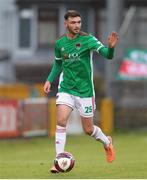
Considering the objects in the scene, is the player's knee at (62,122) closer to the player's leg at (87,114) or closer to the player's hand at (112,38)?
the player's leg at (87,114)

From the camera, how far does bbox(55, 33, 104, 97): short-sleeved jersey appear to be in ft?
39.5

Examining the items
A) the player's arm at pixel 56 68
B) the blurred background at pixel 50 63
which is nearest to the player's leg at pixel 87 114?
the player's arm at pixel 56 68

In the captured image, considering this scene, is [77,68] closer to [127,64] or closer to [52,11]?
[127,64]

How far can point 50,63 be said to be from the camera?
43.1m

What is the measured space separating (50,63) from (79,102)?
1218 inches

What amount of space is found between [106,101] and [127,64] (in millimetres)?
1785

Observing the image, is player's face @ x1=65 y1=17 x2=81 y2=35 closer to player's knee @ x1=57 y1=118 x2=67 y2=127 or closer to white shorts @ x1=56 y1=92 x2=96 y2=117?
white shorts @ x1=56 y1=92 x2=96 y2=117

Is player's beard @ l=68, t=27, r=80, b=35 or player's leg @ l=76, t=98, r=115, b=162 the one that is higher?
player's beard @ l=68, t=27, r=80, b=35

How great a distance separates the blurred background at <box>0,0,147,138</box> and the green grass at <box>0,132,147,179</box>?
959 millimetres

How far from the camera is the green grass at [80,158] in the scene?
11.8m

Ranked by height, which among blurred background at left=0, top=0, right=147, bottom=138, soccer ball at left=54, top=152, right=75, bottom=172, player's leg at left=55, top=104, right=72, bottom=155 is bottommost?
blurred background at left=0, top=0, right=147, bottom=138

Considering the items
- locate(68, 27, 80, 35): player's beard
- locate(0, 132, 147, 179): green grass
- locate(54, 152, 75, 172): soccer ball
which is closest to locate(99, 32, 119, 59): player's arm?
locate(68, 27, 80, 35): player's beard

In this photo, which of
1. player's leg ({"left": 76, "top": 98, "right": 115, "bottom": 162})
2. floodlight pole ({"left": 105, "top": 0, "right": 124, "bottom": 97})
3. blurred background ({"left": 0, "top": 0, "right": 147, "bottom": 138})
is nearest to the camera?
player's leg ({"left": 76, "top": 98, "right": 115, "bottom": 162})

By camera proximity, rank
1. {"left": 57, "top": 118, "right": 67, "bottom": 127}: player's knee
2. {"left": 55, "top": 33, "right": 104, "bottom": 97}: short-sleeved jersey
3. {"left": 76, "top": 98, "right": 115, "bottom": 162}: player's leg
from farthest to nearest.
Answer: {"left": 76, "top": 98, "right": 115, "bottom": 162}: player's leg
{"left": 55, "top": 33, "right": 104, "bottom": 97}: short-sleeved jersey
{"left": 57, "top": 118, "right": 67, "bottom": 127}: player's knee
